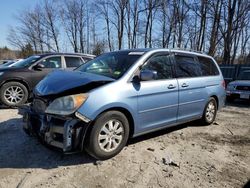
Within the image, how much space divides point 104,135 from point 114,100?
1.72 feet

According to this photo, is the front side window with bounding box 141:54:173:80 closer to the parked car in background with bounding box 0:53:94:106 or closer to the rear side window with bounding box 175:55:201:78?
the rear side window with bounding box 175:55:201:78

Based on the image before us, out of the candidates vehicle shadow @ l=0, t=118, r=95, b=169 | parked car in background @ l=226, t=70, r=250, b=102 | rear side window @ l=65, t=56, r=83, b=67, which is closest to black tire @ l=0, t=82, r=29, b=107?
rear side window @ l=65, t=56, r=83, b=67

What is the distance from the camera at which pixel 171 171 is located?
3.70 metres

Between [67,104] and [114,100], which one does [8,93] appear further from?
[114,100]

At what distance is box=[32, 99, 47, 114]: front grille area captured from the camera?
3843 mm

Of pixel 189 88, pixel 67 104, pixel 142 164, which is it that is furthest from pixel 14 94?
pixel 142 164

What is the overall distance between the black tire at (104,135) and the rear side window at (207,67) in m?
2.67

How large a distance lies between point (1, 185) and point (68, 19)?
131 ft

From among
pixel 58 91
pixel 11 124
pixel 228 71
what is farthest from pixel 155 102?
pixel 228 71

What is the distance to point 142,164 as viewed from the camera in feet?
12.7

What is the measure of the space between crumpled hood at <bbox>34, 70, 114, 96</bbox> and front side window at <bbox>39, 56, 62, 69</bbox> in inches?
161

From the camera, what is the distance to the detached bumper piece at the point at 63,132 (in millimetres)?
3520

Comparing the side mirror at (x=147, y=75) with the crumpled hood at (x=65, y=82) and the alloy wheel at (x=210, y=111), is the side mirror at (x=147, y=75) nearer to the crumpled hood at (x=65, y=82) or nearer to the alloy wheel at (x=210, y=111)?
the crumpled hood at (x=65, y=82)

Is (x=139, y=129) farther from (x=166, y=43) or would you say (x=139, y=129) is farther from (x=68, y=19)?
(x=68, y=19)
